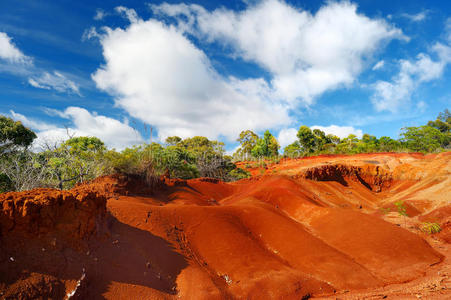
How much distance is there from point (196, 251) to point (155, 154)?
434 inches

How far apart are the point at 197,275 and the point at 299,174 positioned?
13.7 meters

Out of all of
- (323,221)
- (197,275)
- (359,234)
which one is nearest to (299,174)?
(323,221)

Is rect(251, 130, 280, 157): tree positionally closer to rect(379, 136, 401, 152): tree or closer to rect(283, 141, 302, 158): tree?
rect(283, 141, 302, 158): tree

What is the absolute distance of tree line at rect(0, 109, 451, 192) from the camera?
9453 millimetres

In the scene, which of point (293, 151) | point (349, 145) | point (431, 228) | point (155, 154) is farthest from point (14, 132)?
point (349, 145)

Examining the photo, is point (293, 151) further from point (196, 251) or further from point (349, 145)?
point (196, 251)

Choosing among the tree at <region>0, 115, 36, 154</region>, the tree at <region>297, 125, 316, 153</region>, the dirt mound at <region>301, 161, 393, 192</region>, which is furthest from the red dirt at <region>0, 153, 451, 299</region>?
the tree at <region>297, 125, 316, 153</region>

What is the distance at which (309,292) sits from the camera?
507 cm

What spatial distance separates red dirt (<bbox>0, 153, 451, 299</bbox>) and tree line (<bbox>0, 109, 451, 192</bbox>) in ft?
5.84

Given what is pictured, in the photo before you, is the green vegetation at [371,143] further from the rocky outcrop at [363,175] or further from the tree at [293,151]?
the rocky outcrop at [363,175]

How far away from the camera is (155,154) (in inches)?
627

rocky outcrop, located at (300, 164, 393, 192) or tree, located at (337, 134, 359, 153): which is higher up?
tree, located at (337, 134, 359, 153)

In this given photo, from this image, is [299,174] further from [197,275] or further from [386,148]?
[386,148]

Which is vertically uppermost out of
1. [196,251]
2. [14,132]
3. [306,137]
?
[306,137]
